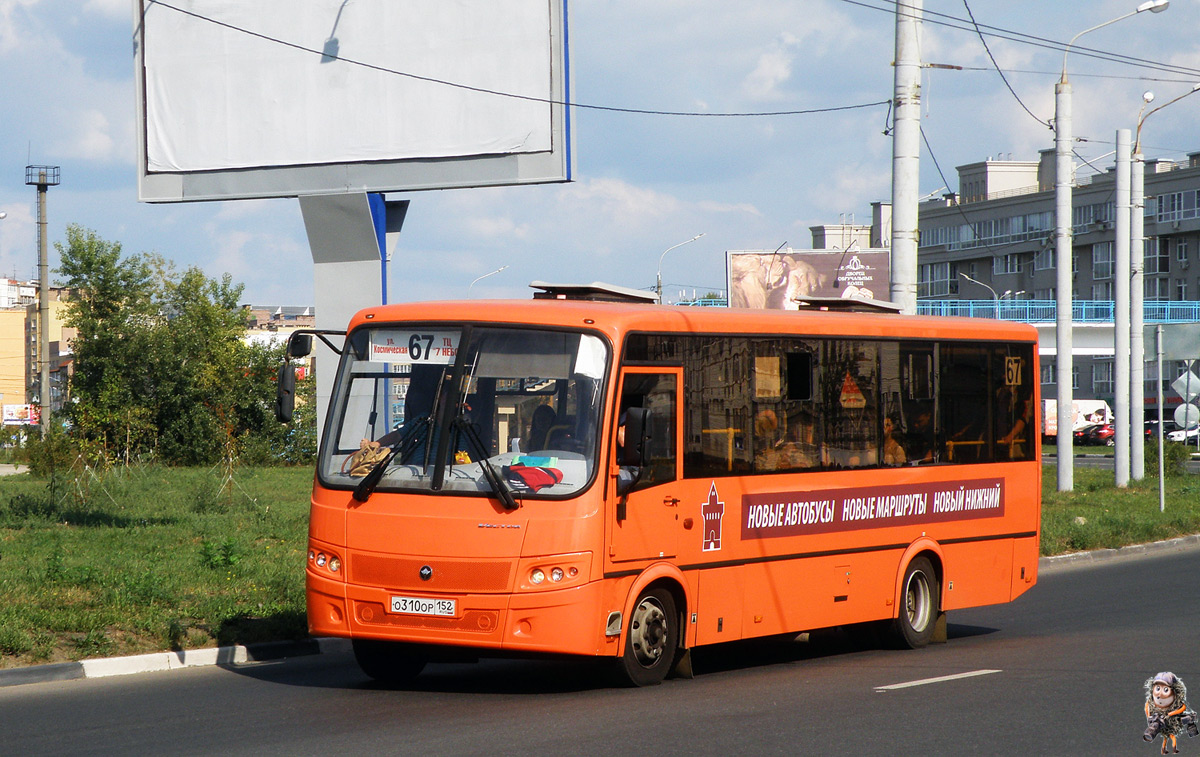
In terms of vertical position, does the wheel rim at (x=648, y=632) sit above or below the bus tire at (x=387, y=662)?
above

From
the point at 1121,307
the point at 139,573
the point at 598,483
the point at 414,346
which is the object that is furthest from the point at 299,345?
the point at 1121,307

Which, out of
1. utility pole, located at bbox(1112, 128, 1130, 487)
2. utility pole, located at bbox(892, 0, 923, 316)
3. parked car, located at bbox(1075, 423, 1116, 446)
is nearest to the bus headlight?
utility pole, located at bbox(892, 0, 923, 316)

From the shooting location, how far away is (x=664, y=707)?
8859mm

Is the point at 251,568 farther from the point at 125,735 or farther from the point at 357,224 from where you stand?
the point at 125,735

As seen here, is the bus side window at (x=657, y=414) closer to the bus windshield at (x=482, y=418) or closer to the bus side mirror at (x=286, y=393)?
the bus windshield at (x=482, y=418)

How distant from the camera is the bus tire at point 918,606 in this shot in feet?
40.9

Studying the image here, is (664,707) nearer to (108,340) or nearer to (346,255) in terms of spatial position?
(346,255)

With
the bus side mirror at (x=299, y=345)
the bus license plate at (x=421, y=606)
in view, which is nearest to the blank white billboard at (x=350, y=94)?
the bus side mirror at (x=299, y=345)

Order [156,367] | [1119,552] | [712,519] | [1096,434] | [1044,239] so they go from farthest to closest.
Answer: [1044,239] → [1096,434] → [156,367] → [1119,552] → [712,519]

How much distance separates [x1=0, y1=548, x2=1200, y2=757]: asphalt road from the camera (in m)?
7.65

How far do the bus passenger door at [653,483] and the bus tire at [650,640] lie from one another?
33 cm

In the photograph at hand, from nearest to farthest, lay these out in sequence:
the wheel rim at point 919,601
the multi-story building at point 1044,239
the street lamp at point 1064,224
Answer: the wheel rim at point 919,601
the street lamp at point 1064,224
the multi-story building at point 1044,239

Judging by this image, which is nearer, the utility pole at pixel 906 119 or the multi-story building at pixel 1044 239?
the utility pole at pixel 906 119

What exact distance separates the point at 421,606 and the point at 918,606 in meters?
5.36
